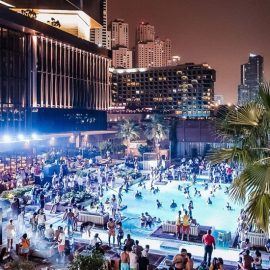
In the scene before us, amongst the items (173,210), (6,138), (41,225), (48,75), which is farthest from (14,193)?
(48,75)

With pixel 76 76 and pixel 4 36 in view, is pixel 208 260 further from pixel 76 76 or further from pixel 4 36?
pixel 76 76

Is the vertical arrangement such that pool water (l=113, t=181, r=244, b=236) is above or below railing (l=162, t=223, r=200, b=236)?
below

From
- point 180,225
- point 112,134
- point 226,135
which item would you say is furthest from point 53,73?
point 226,135

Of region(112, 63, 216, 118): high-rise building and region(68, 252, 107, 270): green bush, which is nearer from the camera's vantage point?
region(68, 252, 107, 270): green bush

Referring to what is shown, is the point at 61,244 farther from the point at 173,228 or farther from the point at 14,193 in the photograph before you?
the point at 14,193

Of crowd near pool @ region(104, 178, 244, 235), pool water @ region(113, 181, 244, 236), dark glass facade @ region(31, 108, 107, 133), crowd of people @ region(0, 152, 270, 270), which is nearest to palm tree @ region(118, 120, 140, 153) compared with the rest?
dark glass facade @ region(31, 108, 107, 133)

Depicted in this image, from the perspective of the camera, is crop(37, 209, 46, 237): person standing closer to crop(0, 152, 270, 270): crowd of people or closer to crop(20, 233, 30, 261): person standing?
crop(0, 152, 270, 270): crowd of people

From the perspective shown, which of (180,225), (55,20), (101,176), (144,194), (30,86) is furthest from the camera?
(55,20)

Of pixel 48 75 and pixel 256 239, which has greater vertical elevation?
A: pixel 48 75
